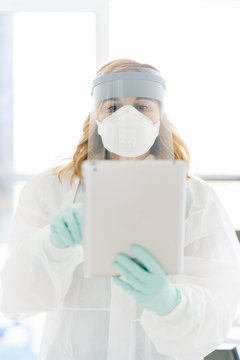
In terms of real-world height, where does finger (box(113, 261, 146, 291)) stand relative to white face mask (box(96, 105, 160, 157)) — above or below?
below

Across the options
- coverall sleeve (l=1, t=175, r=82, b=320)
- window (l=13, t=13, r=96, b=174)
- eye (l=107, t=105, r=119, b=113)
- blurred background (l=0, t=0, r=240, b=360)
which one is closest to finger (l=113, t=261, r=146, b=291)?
coverall sleeve (l=1, t=175, r=82, b=320)

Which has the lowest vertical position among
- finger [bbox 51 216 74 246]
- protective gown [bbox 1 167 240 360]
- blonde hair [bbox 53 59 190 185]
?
protective gown [bbox 1 167 240 360]

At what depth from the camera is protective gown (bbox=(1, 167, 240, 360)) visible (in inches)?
45.1

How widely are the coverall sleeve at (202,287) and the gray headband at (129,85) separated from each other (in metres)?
0.35

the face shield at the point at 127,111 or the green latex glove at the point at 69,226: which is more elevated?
the face shield at the point at 127,111

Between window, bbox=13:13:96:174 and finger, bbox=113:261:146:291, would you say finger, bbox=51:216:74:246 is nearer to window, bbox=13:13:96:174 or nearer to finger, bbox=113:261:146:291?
finger, bbox=113:261:146:291

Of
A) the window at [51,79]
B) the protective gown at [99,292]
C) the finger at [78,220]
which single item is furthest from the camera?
the window at [51,79]

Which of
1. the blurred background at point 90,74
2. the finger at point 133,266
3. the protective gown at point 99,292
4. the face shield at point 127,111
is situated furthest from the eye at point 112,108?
the blurred background at point 90,74

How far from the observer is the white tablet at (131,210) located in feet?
2.93

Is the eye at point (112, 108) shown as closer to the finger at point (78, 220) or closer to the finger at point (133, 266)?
the finger at point (78, 220)

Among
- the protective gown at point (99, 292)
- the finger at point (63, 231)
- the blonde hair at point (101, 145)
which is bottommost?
the protective gown at point (99, 292)

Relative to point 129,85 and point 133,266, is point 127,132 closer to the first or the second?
point 129,85

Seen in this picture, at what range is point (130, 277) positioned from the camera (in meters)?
0.96

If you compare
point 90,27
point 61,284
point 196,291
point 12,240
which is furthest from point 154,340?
point 90,27
